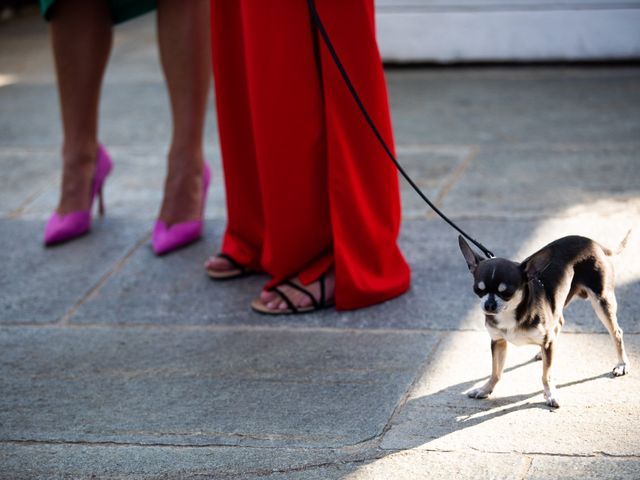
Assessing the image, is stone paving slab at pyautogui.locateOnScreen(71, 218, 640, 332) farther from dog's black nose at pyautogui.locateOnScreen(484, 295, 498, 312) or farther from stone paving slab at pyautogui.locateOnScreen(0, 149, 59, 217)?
stone paving slab at pyautogui.locateOnScreen(0, 149, 59, 217)

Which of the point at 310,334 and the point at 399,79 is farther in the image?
the point at 399,79

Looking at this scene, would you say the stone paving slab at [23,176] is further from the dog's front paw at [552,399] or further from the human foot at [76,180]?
the dog's front paw at [552,399]

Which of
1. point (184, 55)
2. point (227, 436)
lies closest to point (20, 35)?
point (184, 55)

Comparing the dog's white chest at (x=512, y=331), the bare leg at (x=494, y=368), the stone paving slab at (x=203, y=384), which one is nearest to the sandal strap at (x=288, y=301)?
the stone paving slab at (x=203, y=384)

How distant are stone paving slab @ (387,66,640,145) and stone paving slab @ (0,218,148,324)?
1.73 m

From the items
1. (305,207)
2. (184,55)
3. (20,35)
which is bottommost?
(20,35)

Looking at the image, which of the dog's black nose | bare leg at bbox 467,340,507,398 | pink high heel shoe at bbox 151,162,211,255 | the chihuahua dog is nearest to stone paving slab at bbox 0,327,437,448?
bare leg at bbox 467,340,507,398

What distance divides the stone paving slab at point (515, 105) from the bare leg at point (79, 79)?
5.66 ft

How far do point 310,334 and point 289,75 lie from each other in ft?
2.76

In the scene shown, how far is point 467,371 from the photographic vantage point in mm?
2865

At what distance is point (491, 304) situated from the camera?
7.79ft

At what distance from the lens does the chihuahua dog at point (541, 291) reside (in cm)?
239

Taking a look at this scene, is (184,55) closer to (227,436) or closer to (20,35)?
(227,436)

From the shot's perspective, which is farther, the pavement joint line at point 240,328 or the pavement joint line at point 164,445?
the pavement joint line at point 240,328
